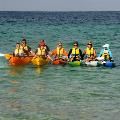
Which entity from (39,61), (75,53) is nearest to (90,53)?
(75,53)

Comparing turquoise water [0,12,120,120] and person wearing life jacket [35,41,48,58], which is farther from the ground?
person wearing life jacket [35,41,48,58]

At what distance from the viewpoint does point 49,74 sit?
19016 millimetres

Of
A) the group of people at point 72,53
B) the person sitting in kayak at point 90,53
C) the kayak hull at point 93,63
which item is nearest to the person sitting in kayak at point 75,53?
the group of people at point 72,53

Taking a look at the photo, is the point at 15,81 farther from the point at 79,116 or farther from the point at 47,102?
the point at 79,116

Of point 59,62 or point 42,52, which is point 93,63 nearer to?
point 59,62

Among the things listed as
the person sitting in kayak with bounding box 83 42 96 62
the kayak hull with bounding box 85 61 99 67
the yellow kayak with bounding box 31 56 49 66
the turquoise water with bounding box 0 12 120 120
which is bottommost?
the turquoise water with bounding box 0 12 120 120

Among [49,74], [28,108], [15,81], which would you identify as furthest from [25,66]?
[28,108]

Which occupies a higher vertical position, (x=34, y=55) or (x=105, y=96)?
(x=34, y=55)

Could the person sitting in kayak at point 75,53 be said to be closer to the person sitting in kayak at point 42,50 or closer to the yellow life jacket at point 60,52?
the yellow life jacket at point 60,52

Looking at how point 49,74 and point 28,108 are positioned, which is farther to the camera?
point 49,74

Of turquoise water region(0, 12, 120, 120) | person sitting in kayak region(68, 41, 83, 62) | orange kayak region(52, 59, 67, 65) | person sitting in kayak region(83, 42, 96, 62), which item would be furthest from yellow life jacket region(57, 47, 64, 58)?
person sitting in kayak region(83, 42, 96, 62)

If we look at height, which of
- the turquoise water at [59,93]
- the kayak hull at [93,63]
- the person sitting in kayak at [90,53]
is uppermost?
the person sitting in kayak at [90,53]

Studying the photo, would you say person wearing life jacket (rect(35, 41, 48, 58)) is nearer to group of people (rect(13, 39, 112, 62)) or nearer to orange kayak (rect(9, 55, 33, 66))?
group of people (rect(13, 39, 112, 62))

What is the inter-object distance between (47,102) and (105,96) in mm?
2024
